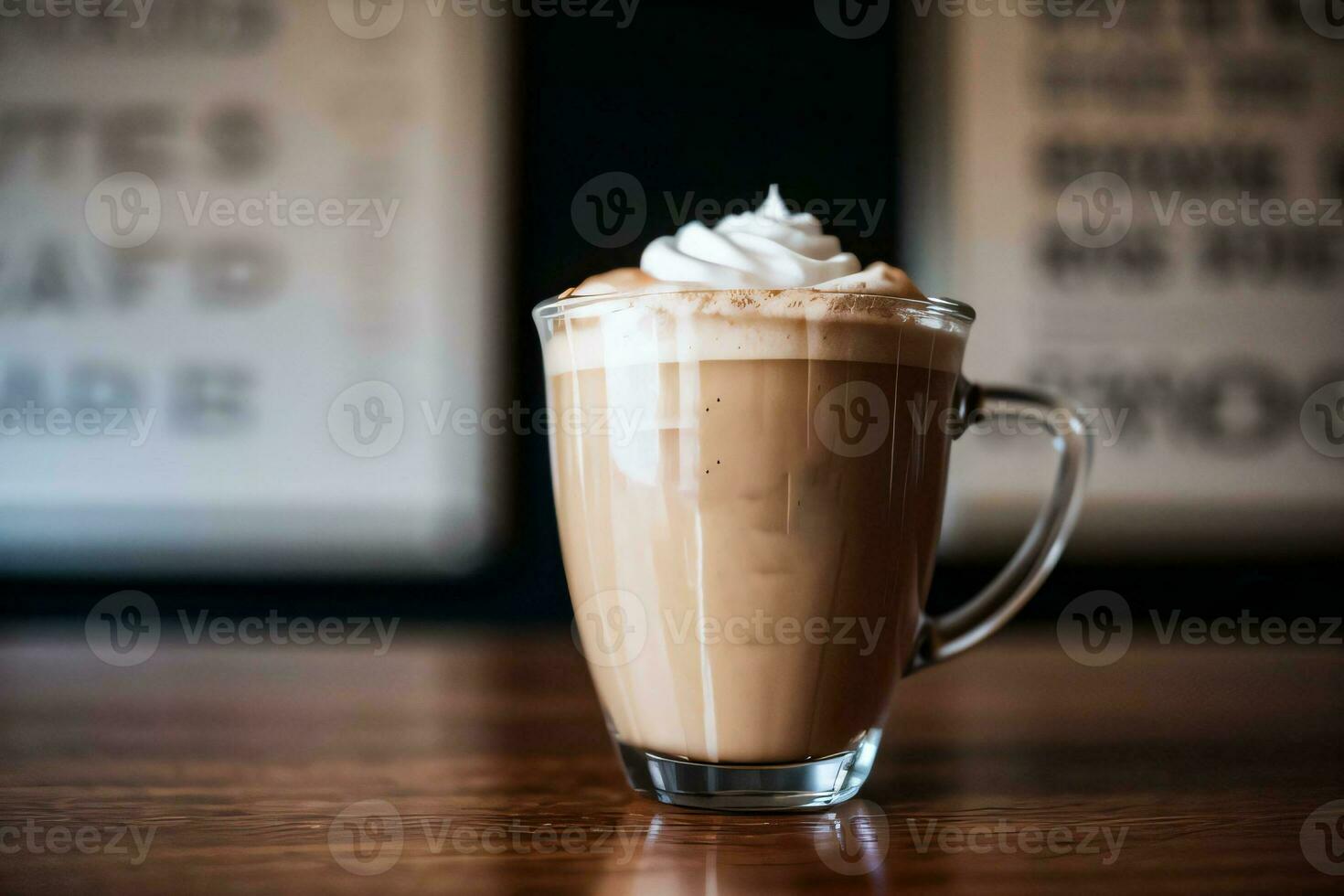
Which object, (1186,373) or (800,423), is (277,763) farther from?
(1186,373)

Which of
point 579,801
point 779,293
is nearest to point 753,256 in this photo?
point 779,293
